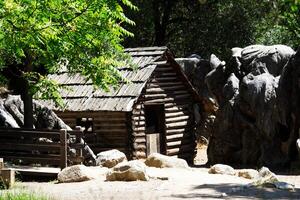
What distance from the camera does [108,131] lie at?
20.8 meters

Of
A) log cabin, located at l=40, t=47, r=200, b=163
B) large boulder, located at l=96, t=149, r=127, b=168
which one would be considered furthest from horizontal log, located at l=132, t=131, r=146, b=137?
large boulder, located at l=96, t=149, r=127, b=168

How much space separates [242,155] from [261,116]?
1.96 m

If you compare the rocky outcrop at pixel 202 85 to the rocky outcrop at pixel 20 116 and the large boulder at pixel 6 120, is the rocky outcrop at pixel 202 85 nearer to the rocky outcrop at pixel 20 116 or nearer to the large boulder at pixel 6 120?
the rocky outcrop at pixel 20 116

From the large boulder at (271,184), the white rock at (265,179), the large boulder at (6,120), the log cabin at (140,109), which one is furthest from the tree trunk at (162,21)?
the large boulder at (271,184)

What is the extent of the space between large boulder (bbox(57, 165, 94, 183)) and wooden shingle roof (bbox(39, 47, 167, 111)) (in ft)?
18.5

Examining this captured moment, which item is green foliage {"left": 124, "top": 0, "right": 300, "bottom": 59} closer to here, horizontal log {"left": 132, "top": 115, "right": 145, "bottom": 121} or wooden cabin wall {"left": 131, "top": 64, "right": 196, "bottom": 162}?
wooden cabin wall {"left": 131, "top": 64, "right": 196, "bottom": 162}

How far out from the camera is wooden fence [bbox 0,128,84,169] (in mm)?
14828

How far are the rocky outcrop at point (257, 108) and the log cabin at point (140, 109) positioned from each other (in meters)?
1.45

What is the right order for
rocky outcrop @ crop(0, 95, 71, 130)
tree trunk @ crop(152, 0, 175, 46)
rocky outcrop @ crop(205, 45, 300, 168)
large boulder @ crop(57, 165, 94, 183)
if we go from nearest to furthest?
1. large boulder @ crop(57, 165, 94, 183)
2. rocky outcrop @ crop(0, 95, 71, 130)
3. rocky outcrop @ crop(205, 45, 300, 168)
4. tree trunk @ crop(152, 0, 175, 46)

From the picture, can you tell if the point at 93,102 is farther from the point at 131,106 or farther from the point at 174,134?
the point at 174,134

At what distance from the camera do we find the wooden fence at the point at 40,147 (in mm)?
14828

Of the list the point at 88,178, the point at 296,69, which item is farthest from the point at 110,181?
the point at 296,69

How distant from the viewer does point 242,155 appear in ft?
73.8

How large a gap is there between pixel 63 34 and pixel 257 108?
1246cm
